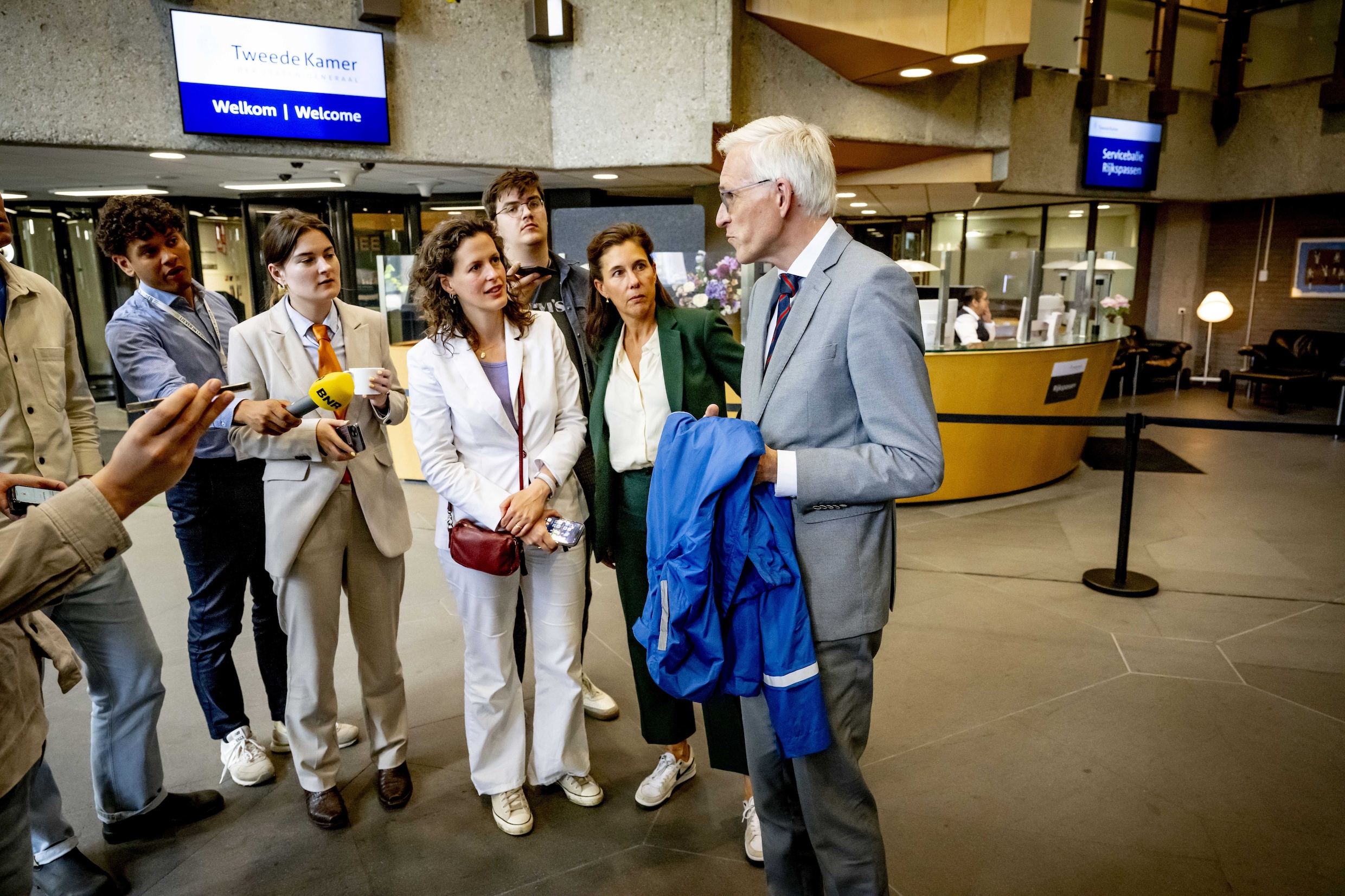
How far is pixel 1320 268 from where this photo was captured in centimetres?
1202

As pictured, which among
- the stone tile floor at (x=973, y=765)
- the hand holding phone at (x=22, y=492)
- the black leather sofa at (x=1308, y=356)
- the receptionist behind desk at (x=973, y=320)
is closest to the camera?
the hand holding phone at (x=22, y=492)

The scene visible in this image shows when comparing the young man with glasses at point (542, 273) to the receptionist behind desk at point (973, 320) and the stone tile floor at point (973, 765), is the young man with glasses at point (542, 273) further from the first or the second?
the receptionist behind desk at point (973, 320)

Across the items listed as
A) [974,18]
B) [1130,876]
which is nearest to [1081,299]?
[974,18]

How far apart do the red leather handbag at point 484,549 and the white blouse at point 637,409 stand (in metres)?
0.35

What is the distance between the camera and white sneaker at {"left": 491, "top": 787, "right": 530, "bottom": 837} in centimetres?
245

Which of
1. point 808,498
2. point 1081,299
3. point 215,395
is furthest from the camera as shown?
point 1081,299

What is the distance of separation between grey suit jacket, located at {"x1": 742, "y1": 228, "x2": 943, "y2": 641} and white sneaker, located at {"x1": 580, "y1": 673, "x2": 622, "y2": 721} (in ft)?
5.74

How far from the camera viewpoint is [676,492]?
1.62 metres

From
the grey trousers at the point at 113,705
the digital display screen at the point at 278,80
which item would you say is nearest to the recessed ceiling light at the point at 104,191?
the digital display screen at the point at 278,80

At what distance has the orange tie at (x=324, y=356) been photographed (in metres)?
2.52

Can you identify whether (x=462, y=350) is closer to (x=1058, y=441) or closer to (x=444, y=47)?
(x=444, y=47)

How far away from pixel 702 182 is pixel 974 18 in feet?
9.67

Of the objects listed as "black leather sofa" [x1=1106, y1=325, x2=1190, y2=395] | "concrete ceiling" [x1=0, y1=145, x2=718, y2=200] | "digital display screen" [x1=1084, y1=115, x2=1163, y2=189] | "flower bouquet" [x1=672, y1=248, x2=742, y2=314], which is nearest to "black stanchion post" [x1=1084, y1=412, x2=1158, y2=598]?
"flower bouquet" [x1=672, y1=248, x2=742, y2=314]

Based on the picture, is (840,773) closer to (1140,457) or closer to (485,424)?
(485,424)
